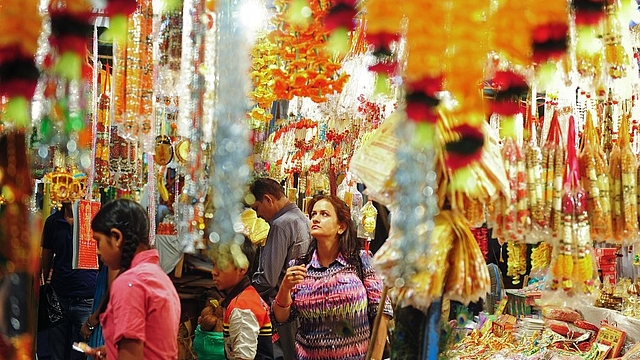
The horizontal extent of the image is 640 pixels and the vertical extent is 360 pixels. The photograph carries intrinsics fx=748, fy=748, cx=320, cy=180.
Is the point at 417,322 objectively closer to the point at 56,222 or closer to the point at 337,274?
the point at 337,274

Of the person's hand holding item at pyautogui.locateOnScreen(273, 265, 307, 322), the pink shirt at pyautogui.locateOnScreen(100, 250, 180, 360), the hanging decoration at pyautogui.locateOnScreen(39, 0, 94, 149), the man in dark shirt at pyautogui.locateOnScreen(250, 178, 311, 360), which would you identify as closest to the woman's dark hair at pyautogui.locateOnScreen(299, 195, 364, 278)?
the person's hand holding item at pyautogui.locateOnScreen(273, 265, 307, 322)

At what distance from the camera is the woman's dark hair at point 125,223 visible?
2.59m

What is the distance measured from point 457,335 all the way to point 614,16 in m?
0.93

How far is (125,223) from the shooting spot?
2598 mm

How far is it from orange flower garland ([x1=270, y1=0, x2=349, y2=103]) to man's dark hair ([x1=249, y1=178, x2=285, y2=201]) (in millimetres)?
2729

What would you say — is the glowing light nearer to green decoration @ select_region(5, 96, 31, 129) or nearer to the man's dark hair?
green decoration @ select_region(5, 96, 31, 129)

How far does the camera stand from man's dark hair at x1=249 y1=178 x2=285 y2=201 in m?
4.58

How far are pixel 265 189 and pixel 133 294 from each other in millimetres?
2248

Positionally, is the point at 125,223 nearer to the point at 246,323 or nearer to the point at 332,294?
the point at 246,323

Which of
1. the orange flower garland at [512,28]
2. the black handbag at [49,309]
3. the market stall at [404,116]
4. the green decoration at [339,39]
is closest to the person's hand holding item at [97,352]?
the market stall at [404,116]

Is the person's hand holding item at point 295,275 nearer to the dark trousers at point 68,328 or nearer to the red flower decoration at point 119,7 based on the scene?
the red flower decoration at point 119,7

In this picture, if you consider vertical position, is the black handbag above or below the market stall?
below

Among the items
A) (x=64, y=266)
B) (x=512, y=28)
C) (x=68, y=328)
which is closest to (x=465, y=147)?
(x=512, y=28)

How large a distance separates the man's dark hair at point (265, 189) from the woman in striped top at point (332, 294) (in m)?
1.18
